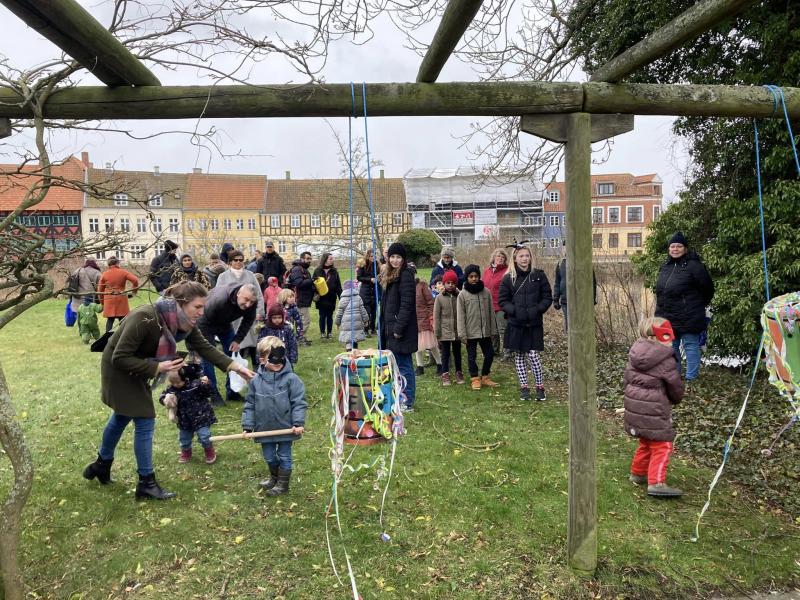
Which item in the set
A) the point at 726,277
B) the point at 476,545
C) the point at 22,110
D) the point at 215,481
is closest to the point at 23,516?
the point at 215,481

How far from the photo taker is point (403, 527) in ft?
14.2

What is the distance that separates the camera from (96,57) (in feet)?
9.93

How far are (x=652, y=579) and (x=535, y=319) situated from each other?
4.15 meters

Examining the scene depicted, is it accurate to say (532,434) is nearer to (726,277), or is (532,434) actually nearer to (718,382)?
(718,382)

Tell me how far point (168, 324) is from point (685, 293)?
6.25 meters

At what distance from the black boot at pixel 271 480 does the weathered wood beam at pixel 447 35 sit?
3310mm

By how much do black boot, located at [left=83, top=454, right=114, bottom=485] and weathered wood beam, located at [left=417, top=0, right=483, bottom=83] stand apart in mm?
4069

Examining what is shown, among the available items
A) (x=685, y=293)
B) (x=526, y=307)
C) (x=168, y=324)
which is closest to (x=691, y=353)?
(x=685, y=293)

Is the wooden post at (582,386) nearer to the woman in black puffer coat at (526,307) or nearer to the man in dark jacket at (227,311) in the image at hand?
the man in dark jacket at (227,311)

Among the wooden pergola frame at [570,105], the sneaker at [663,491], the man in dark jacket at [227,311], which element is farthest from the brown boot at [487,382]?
the wooden pergola frame at [570,105]

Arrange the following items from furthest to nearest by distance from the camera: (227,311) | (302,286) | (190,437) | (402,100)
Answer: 1. (302,286)
2. (227,311)
3. (190,437)
4. (402,100)

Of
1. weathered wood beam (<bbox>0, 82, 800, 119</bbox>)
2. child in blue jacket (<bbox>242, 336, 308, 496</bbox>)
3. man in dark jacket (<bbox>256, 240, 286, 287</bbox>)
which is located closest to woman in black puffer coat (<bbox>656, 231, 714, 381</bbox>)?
weathered wood beam (<bbox>0, 82, 800, 119</bbox>)

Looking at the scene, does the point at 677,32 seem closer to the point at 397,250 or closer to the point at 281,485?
the point at 397,250

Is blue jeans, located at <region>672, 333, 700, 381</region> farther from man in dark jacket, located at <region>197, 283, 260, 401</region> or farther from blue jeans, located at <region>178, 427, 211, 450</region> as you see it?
blue jeans, located at <region>178, 427, 211, 450</region>
